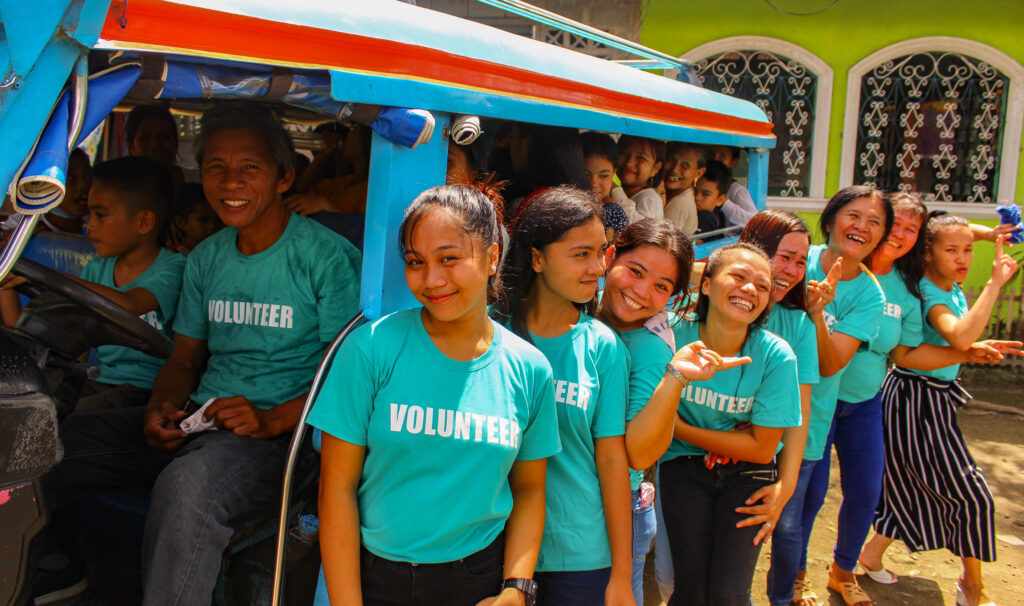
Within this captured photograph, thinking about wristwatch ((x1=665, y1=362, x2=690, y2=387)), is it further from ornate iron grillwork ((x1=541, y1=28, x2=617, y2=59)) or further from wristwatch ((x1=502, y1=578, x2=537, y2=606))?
ornate iron grillwork ((x1=541, y1=28, x2=617, y2=59))

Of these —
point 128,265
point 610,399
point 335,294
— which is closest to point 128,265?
point 128,265

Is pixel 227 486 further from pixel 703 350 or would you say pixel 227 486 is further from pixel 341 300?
pixel 703 350

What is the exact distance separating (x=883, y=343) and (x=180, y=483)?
121 inches

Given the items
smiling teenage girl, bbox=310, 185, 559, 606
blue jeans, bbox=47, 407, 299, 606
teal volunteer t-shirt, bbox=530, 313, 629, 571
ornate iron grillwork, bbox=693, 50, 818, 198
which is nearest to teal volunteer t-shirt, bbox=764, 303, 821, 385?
teal volunteer t-shirt, bbox=530, 313, 629, 571

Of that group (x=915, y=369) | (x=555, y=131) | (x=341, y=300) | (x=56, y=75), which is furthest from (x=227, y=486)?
(x=915, y=369)

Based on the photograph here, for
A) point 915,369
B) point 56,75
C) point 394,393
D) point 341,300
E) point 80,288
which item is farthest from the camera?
point 915,369

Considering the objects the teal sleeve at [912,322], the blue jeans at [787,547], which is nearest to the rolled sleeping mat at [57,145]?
the blue jeans at [787,547]

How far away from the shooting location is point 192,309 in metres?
2.70

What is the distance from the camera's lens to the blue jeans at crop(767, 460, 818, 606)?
3.13m

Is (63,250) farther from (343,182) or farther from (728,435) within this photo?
(728,435)

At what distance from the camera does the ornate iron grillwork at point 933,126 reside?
8227mm

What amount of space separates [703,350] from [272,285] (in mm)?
1406

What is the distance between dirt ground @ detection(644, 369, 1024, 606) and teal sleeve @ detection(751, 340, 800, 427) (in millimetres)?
1566

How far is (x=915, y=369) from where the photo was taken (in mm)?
3793
